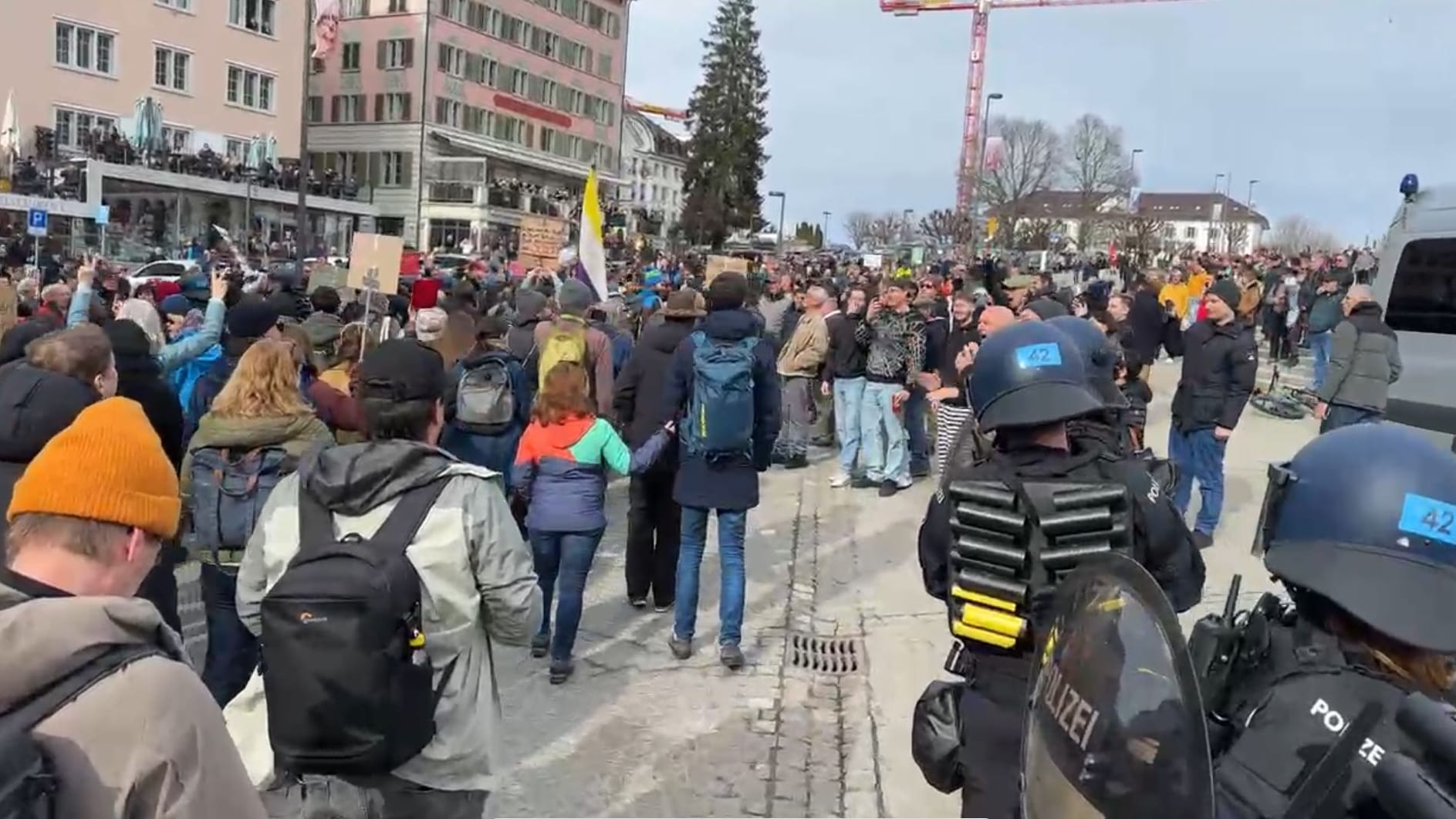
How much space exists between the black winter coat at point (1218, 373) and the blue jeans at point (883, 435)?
2.59m

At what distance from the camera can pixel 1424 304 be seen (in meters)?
9.33

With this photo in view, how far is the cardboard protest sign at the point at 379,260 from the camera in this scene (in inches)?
356

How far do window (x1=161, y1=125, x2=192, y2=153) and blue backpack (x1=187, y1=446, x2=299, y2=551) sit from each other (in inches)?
1691

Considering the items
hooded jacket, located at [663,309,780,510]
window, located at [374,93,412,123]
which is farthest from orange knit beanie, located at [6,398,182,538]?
window, located at [374,93,412,123]

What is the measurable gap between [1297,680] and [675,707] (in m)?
4.06

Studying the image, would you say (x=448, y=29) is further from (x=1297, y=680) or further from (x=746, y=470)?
(x=1297, y=680)

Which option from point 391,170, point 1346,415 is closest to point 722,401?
point 1346,415

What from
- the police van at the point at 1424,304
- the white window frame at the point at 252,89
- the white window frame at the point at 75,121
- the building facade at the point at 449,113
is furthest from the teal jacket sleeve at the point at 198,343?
the building facade at the point at 449,113

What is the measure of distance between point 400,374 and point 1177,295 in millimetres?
15532

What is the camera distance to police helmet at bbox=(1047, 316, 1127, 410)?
330 centimetres

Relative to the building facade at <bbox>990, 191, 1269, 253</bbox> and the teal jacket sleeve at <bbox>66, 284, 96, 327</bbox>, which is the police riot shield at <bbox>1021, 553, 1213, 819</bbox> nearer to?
the teal jacket sleeve at <bbox>66, 284, 96, 327</bbox>

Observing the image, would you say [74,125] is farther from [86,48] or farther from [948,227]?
[948,227]

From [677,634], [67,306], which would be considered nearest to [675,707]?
[677,634]

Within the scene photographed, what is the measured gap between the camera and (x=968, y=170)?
49969mm
